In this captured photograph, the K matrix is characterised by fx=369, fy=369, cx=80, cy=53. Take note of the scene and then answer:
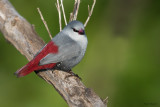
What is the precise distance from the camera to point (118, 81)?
12.6ft

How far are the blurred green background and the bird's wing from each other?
3.24 feet

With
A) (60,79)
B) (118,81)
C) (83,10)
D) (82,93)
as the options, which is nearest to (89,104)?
(82,93)

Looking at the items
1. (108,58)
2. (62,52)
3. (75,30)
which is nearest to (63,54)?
(62,52)

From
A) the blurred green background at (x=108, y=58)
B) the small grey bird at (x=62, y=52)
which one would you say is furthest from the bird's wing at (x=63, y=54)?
the blurred green background at (x=108, y=58)

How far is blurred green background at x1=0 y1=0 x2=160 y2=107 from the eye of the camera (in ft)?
12.4

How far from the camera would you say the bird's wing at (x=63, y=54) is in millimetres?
2639

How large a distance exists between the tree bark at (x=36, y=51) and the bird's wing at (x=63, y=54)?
4.2 inches

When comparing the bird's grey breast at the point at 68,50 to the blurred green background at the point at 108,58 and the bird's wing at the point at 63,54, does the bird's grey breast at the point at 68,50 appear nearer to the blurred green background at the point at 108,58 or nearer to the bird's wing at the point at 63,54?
the bird's wing at the point at 63,54

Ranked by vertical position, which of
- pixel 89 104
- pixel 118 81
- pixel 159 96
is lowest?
pixel 159 96

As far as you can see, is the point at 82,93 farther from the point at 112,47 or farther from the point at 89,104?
the point at 112,47

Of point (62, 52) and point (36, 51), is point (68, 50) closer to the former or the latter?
point (62, 52)

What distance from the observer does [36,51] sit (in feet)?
9.29

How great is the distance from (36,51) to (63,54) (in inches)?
10.1

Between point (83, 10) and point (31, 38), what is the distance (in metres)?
1.17
